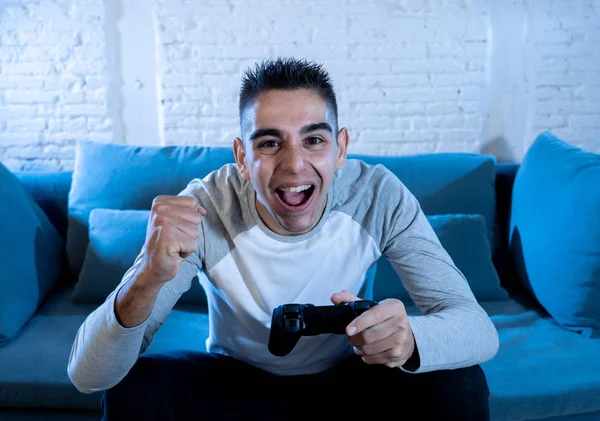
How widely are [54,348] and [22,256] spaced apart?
0.39 metres

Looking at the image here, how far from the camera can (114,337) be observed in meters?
1.18

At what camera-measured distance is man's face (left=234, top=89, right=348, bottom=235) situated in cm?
138

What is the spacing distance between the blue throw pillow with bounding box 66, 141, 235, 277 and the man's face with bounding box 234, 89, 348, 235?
926 millimetres

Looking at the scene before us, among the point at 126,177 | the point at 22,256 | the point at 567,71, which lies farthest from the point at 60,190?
the point at 567,71

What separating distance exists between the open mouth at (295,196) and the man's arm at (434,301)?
22cm

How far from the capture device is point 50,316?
212 centimetres

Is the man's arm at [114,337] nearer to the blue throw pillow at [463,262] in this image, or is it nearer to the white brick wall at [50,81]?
the blue throw pillow at [463,262]

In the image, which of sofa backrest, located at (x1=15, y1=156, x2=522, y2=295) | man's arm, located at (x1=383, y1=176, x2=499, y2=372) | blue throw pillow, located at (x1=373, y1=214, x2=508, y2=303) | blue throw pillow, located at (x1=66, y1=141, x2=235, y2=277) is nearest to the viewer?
man's arm, located at (x1=383, y1=176, x2=499, y2=372)

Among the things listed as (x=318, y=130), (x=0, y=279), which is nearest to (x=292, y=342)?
(x=318, y=130)

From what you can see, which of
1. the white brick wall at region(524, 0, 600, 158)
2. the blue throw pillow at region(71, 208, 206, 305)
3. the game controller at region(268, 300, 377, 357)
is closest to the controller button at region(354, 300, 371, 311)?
the game controller at region(268, 300, 377, 357)

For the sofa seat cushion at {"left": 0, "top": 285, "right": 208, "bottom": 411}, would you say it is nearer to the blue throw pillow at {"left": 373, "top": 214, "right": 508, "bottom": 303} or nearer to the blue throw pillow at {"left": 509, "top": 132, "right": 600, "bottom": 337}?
the blue throw pillow at {"left": 373, "top": 214, "right": 508, "bottom": 303}

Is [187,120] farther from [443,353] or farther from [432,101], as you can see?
[443,353]

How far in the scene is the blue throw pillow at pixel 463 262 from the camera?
216cm

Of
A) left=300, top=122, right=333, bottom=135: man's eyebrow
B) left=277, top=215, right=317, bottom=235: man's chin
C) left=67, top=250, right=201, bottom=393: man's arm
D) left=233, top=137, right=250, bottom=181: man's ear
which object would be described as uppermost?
left=300, top=122, right=333, bottom=135: man's eyebrow
